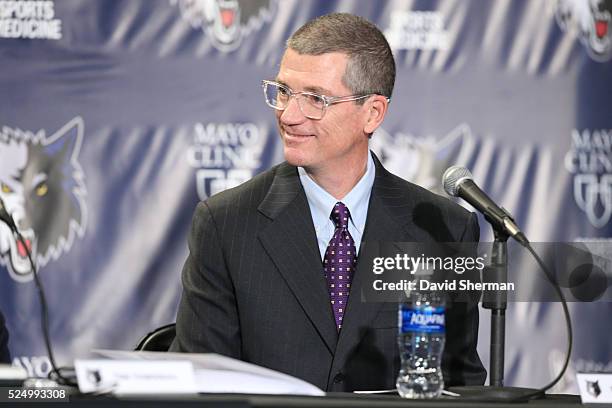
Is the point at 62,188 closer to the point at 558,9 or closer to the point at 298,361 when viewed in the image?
the point at 298,361

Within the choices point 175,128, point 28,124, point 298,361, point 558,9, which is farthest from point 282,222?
point 558,9

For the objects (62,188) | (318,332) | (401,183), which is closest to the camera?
(318,332)

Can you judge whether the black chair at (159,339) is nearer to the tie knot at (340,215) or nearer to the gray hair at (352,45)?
the tie knot at (340,215)

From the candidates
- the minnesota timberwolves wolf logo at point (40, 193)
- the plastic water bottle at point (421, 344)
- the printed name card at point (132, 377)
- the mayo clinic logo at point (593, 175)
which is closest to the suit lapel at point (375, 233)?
the plastic water bottle at point (421, 344)

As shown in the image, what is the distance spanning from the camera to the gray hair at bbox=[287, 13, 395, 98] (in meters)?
2.84

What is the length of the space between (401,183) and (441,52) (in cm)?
127

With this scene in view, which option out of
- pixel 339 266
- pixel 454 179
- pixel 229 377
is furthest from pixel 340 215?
pixel 229 377

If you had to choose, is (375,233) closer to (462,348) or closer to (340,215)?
(340,215)

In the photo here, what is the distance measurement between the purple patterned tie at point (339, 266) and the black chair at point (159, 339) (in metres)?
0.53

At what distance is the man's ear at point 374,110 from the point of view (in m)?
2.96

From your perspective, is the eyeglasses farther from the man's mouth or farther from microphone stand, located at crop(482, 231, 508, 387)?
microphone stand, located at crop(482, 231, 508, 387)

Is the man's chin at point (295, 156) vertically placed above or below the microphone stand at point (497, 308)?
above

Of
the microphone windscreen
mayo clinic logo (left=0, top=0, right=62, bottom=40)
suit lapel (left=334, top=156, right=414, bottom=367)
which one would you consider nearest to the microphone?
the microphone windscreen

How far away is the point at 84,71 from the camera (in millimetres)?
4098
